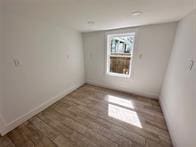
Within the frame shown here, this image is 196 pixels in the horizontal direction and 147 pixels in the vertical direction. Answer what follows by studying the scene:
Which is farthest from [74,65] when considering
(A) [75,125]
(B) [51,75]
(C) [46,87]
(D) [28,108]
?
(A) [75,125]

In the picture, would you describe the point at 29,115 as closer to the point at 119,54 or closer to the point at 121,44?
the point at 119,54

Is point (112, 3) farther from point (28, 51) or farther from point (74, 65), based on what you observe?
point (74, 65)

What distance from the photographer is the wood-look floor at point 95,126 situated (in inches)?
56.9

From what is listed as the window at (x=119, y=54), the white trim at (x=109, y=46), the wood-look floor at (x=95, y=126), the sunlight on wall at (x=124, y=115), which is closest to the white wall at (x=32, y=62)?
the wood-look floor at (x=95, y=126)

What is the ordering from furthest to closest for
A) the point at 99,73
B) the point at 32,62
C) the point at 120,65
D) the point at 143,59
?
1. the point at 99,73
2. the point at 120,65
3. the point at 143,59
4. the point at 32,62

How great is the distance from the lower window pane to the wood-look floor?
3.67 feet

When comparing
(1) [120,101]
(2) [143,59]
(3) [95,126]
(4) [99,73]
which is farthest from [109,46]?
(3) [95,126]

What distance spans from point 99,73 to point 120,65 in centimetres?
82

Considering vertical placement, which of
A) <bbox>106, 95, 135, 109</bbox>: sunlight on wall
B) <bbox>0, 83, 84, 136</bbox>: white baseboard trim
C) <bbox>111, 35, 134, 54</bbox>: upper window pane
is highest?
<bbox>111, 35, 134, 54</bbox>: upper window pane

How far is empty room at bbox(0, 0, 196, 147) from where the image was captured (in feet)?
4.35

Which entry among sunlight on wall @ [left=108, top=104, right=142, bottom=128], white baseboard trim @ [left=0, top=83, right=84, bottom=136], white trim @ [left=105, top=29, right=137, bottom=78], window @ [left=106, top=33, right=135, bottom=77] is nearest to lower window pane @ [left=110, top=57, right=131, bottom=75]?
window @ [left=106, top=33, right=135, bottom=77]

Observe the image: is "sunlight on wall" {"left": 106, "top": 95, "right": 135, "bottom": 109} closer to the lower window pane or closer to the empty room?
the empty room

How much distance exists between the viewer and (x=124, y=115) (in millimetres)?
2016

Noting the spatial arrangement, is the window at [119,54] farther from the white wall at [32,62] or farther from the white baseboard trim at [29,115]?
the white baseboard trim at [29,115]
